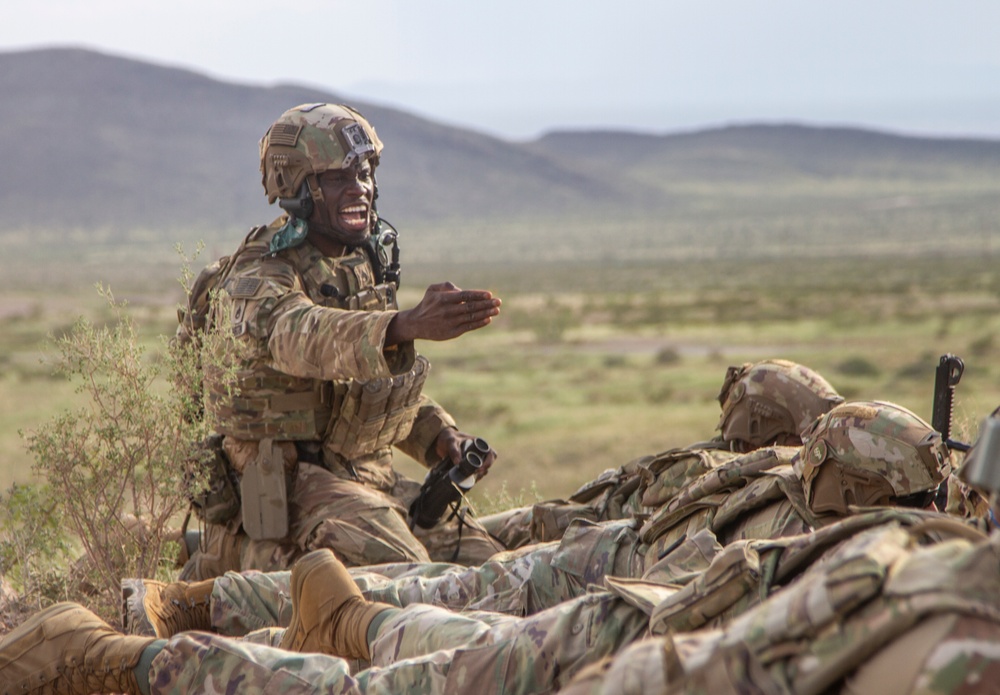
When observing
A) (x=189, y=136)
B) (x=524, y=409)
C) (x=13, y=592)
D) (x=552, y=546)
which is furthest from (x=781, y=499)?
(x=189, y=136)

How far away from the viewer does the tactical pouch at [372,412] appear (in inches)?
207

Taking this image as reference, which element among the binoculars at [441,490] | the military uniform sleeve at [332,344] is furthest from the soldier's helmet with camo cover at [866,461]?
the binoculars at [441,490]

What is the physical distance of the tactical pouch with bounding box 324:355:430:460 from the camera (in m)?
5.27

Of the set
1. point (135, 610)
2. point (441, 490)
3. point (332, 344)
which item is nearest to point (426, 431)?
point (441, 490)

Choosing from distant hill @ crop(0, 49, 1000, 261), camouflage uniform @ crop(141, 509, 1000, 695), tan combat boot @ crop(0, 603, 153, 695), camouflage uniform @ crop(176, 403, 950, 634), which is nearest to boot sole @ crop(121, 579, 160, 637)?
camouflage uniform @ crop(176, 403, 950, 634)

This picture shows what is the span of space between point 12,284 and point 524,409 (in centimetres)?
4497

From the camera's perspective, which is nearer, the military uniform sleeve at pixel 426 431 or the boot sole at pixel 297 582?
the boot sole at pixel 297 582

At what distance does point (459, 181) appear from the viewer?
133 meters

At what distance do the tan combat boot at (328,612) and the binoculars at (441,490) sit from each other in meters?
1.65

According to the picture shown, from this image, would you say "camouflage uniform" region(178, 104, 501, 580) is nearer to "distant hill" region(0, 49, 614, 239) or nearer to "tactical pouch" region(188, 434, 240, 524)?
"tactical pouch" region(188, 434, 240, 524)

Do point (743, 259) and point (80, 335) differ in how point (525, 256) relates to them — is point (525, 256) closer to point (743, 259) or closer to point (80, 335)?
point (743, 259)

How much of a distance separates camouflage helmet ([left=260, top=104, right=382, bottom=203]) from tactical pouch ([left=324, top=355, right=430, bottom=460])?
0.89 m

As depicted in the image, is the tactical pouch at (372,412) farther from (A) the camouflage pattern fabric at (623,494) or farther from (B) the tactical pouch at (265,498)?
(A) the camouflage pattern fabric at (623,494)

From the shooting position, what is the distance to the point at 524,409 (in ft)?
65.5
